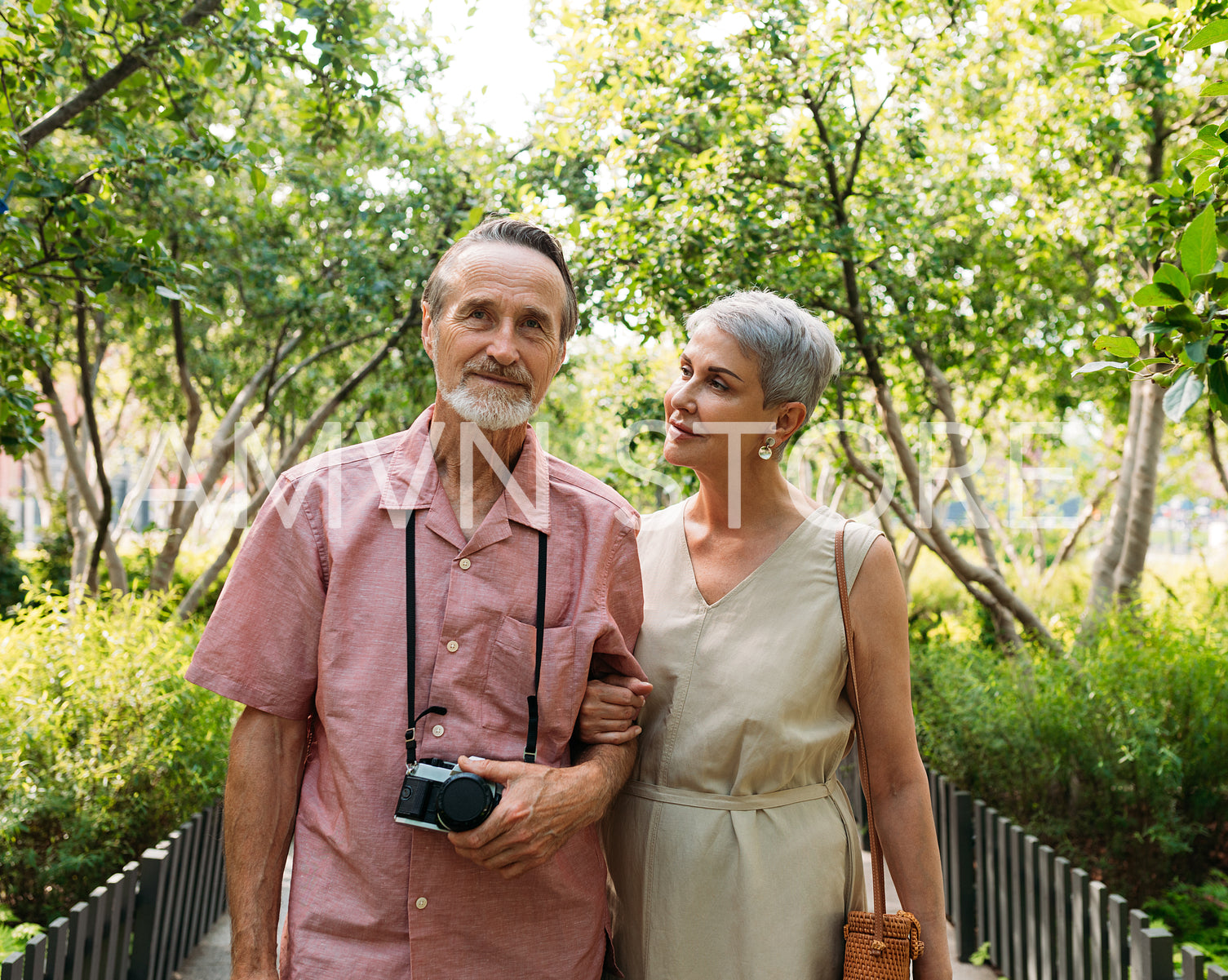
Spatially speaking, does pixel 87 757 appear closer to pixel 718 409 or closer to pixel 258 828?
pixel 258 828

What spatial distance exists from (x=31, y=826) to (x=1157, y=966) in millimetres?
4750

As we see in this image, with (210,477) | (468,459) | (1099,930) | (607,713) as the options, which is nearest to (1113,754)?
(1099,930)

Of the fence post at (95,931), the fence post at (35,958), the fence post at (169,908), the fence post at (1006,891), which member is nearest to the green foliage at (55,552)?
the fence post at (169,908)

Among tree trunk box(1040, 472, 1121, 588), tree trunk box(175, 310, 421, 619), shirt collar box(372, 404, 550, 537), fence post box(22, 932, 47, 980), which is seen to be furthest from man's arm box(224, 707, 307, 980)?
tree trunk box(1040, 472, 1121, 588)

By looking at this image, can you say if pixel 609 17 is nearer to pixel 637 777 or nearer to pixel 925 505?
pixel 925 505

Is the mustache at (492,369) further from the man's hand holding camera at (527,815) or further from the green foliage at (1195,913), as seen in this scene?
the green foliage at (1195,913)

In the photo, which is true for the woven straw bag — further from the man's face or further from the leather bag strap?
the man's face

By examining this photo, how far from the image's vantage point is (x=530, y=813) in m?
1.82

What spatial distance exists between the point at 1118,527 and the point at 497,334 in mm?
6852

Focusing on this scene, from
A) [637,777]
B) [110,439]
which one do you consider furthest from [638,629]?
[110,439]

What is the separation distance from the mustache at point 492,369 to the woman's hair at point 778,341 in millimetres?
607

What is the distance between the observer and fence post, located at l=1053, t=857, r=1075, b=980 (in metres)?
3.98

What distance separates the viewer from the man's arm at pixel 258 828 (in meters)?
1.82

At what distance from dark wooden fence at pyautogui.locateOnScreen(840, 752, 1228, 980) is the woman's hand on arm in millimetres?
1857
